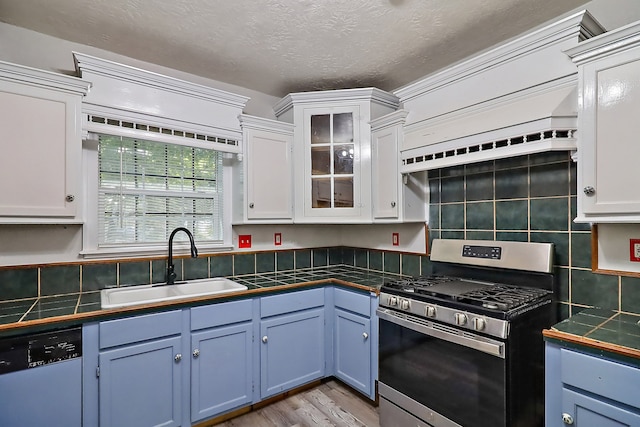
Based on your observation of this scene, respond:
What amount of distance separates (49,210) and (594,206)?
2662 mm

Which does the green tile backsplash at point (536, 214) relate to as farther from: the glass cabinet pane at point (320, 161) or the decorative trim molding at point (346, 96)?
the glass cabinet pane at point (320, 161)

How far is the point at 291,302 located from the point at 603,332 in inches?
66.2

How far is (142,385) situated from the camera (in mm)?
1769

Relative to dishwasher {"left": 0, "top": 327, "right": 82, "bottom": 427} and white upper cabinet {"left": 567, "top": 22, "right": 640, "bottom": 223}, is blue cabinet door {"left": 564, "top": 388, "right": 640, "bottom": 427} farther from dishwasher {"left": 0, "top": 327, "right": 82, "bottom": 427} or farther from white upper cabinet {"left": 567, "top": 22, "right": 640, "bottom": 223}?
dishwasher {"left": 0, "top": 327, "right": 82, "bottom": 427}

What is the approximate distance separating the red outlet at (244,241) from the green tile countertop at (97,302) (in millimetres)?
245

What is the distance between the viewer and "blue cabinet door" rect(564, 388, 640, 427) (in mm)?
1139

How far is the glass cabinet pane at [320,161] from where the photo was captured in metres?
2.65

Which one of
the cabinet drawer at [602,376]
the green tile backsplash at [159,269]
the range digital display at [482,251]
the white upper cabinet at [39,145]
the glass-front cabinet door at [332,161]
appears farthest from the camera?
the glass-front cabinet door at [332,161]

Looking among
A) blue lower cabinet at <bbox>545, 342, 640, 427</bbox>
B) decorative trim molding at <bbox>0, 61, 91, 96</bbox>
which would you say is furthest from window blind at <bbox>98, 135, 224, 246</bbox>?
blue lower cabinet at <bbox>545, 342, 640, 427</bbox>

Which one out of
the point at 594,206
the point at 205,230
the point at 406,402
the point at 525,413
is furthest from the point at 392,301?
the point at 205,230

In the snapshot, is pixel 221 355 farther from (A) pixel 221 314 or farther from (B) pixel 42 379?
(B) pixel 42 379

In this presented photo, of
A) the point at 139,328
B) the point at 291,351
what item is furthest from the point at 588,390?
the point at 139,328

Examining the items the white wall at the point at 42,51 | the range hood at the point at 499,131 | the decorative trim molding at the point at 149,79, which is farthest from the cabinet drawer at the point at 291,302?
the white wall at the point at 42,51

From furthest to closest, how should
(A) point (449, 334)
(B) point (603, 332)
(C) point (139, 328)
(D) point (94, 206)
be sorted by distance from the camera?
(D) point (94, 206), (C) point (139, 328), (A) point (449, 334), (B) point (603, 332)
